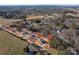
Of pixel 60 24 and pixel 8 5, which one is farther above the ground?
pixel 8 5

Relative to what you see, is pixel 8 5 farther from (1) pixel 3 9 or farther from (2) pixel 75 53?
(2) pixel 75 53

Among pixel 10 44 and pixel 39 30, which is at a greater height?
pixel 39 30

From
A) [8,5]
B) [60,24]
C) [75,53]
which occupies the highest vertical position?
[8,5]

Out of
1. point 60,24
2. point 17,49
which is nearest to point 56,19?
point 60,24
